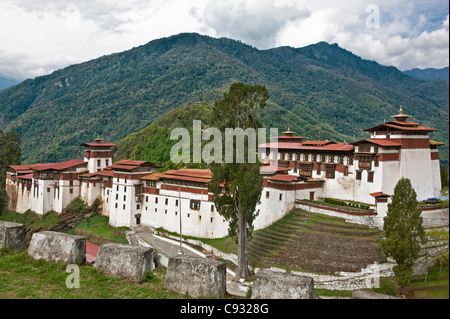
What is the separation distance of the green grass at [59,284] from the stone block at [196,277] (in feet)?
0.77

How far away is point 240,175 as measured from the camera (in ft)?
83.4

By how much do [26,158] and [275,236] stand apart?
106588 millimetres

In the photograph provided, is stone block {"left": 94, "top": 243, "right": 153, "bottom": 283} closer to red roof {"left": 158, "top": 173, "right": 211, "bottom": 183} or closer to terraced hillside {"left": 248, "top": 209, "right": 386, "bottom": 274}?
terraced hillside {"left": 248, "top": 209, "right": 386, "bottom": 274}

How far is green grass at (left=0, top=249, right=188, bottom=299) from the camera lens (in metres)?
7.74

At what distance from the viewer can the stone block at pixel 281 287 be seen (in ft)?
23.6

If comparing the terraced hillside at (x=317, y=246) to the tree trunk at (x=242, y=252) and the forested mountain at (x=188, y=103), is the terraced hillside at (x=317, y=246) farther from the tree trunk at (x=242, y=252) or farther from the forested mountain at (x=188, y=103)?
the forested mountain at (x=188, y=103)

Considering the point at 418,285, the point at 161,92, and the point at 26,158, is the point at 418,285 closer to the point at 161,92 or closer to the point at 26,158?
the point at 26,158

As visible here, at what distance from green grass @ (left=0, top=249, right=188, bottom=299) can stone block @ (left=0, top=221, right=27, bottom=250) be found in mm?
1143

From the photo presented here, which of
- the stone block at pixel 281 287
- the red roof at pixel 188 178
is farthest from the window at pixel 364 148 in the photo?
the stone block at pixel 281 287

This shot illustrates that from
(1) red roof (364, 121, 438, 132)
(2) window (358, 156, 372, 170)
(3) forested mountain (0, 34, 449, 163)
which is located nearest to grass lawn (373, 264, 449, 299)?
(2) window (358, 156, 372, 170)

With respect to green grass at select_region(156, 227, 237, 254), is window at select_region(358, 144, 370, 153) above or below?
above

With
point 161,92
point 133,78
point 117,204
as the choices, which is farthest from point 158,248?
point 133,78

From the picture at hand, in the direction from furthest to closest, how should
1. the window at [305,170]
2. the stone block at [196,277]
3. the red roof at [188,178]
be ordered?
the window at [305,170] → the red roof at [188,178] → the stone block at [196,277]
